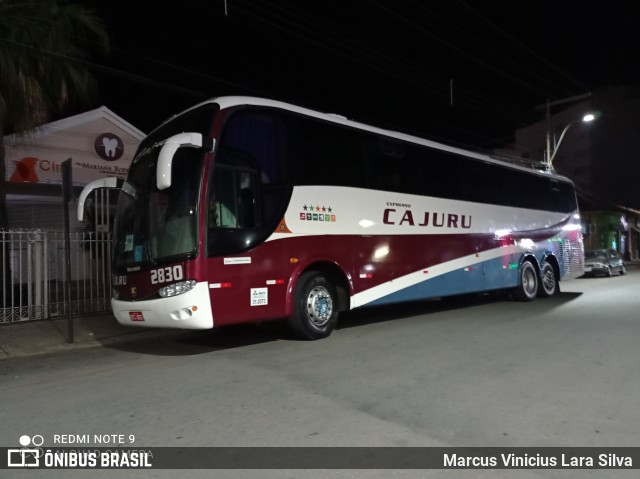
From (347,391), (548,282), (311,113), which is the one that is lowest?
(347,391)

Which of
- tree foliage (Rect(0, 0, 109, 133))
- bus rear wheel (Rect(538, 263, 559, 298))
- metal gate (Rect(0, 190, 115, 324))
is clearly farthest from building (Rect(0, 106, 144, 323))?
bus rear wheel (Rect(538, 263, 559, 298))

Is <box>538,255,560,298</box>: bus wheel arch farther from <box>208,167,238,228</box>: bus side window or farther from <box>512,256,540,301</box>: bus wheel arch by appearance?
<box>208,167,238,228</box>: bus side window

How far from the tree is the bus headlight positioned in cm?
563

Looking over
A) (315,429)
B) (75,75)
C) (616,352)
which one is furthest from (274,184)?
(75,75)

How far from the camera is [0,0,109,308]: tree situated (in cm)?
1109

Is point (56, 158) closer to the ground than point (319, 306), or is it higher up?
higher up

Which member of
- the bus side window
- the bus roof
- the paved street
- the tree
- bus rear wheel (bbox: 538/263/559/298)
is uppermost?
the tree

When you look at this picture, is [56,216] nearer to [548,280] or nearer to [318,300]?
[318,300]

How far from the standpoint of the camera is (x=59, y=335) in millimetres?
9273

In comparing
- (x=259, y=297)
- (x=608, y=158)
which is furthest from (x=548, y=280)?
(x=608, y=158)

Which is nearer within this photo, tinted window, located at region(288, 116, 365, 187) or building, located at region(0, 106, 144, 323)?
tinted window, located at region(288, 116, 365, 187)

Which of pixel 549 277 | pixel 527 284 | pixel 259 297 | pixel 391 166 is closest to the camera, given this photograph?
pixel 259 297

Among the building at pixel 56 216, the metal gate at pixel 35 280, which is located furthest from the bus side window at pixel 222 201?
the building at pixel 56 216

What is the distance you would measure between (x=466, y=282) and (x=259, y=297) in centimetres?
617
